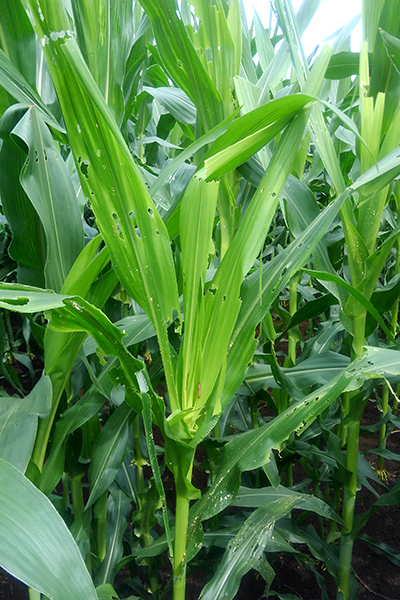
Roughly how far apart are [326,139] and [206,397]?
0.43 metres

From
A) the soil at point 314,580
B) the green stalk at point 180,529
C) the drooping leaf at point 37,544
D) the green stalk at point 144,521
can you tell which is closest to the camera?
the drooping leaf at point 37,544

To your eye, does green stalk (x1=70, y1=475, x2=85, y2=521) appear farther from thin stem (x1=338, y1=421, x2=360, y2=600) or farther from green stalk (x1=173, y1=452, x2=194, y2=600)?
thin stem (x1=338, y1=421, x2=360, y2=600)

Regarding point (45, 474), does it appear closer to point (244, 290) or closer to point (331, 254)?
point (244, 290)

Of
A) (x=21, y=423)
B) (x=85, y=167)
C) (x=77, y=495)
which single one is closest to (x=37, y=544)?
(x=21, y=423)

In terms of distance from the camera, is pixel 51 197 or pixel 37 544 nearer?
pixel 37 544

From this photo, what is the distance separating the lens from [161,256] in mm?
421

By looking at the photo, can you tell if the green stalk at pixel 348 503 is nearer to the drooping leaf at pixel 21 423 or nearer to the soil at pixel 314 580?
the soil at pixel 314 580

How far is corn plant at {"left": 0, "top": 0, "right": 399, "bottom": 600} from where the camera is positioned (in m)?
0.36

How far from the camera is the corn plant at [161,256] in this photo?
0.36 m

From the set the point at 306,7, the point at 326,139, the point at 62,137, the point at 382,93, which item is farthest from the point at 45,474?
the point at 306,7

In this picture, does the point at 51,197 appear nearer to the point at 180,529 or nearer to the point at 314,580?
the point at 180,529

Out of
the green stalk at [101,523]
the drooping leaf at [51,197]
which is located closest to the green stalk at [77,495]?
the green stalk at [101,523]

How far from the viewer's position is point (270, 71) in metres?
0.79

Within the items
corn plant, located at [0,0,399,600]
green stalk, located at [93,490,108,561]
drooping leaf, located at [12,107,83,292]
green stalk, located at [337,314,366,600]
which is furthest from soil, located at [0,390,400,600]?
drooping leaf, located at [12,107,83,292]
